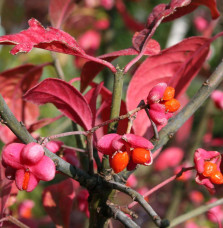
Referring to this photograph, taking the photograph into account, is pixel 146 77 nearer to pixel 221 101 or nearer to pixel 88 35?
pixel 221 101

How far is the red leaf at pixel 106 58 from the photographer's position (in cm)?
52

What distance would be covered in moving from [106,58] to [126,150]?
16cm

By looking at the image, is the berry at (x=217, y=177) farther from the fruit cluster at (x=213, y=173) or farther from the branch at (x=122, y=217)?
the branch at (x=122, y=217)

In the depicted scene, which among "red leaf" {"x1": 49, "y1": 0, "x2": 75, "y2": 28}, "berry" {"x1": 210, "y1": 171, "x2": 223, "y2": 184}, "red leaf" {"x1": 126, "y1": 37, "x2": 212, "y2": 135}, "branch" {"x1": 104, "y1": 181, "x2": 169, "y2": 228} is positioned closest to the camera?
"branch" {"x1": 104, "y1": 181, "x2": 169, "y2": 228}

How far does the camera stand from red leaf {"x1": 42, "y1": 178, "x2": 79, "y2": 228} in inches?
26.0

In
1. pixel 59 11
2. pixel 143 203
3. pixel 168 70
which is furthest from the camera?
pixel 59 11

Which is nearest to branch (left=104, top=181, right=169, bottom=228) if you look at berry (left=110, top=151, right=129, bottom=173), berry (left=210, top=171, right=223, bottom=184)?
berry (left=110, top=151, right=129, bottom=173)

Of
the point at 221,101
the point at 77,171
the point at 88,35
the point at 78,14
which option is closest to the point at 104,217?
the point at 77,171

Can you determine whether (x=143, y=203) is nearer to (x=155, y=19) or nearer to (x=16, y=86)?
(x=155, y=19)

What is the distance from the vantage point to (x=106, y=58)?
546mm

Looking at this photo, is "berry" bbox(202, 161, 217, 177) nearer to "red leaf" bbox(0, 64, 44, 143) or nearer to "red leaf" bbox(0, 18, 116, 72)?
"red leaf" bbox(0, 18, 116, 72)

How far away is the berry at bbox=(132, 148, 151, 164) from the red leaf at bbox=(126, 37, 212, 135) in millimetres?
169

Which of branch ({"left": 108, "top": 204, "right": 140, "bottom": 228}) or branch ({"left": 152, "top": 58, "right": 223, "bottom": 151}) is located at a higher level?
branch ({"left": 152, "top": 58, "right": 223, "bottom": 151})

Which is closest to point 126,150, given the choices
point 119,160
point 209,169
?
point 119,160
